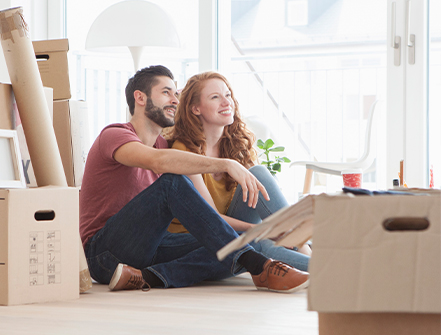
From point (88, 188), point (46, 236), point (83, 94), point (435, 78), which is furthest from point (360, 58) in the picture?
point (46, 236)

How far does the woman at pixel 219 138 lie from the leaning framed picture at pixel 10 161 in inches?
23.7

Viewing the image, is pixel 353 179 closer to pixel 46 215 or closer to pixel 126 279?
pixel 126 279

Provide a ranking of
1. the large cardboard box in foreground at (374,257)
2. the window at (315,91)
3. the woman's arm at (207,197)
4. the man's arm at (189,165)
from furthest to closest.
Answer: the window at (315,91) → the woman's arm at (207,197) → the man's arm at (189,165) → the large cardboard box in foreground at (374,257)

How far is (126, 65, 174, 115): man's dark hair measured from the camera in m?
2.13

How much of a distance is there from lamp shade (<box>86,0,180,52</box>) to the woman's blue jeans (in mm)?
934

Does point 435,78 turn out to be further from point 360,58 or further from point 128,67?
point 128,67

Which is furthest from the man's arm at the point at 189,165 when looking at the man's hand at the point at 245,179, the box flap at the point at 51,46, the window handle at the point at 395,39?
the window handle at the point at 395,39

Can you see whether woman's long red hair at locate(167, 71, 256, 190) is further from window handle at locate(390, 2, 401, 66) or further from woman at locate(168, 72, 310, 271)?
window handle at locate(390, 2, 401, 66)

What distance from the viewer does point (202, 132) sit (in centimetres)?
216

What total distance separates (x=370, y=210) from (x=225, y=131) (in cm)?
172

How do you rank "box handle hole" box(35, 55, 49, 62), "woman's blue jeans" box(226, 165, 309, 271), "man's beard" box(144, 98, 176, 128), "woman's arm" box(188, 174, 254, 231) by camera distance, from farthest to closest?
"box handle hole" box(35, 55, 49, 62)
"man's beard" box(144, 98, 176, 128)
"woman's arm" box(188, 174, 254, 231)
"woman's blue jeans" box(226, 165, 309, 271)

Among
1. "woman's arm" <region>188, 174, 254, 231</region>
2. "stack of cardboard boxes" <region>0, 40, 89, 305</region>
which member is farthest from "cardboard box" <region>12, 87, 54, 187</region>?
"woman's arm" <region>188, 174, 254, 231</region>

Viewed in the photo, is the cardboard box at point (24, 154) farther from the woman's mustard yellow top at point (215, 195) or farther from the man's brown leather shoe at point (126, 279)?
the woman's mustard yellow top at point (215, 195)

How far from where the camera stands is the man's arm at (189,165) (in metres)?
1.72
